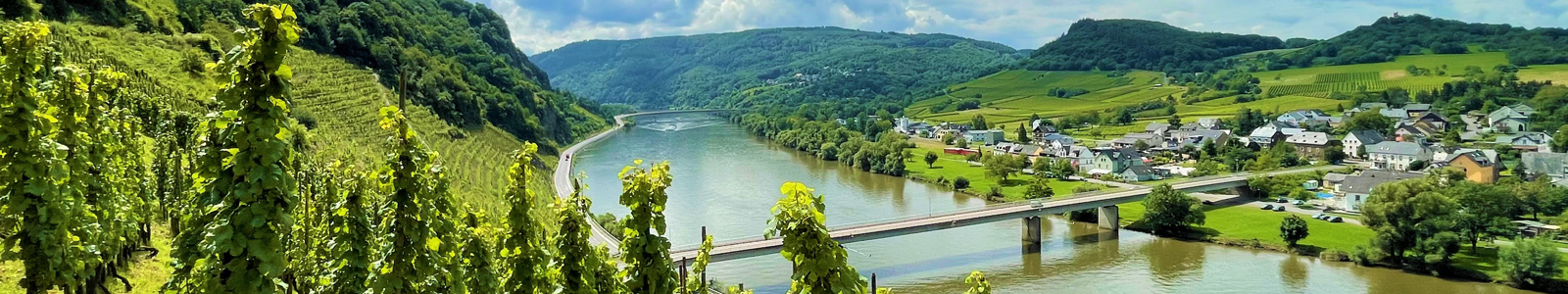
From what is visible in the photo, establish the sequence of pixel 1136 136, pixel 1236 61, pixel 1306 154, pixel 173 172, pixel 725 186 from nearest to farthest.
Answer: pixel 173 172
pixel 725 186
pixel 1306 154
pixel 1136 136
pixel 1236 61

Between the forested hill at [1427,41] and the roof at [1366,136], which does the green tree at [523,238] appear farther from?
the forested hill at [1427,41]

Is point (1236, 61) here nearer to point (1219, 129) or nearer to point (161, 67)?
point (1219, 129)

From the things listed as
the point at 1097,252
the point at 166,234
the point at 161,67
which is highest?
the point at 161,67

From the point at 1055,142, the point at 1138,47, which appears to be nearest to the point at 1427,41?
the point at 1138,47

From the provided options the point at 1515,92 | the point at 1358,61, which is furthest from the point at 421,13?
the point at 1358,61

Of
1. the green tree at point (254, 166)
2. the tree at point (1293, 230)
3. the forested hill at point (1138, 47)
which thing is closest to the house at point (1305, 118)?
the tree at point (1293, 230)

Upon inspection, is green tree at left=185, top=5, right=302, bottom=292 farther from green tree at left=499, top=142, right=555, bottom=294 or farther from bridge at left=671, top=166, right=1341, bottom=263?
bridge at left=671, top=166, right=1341, bottom=263
